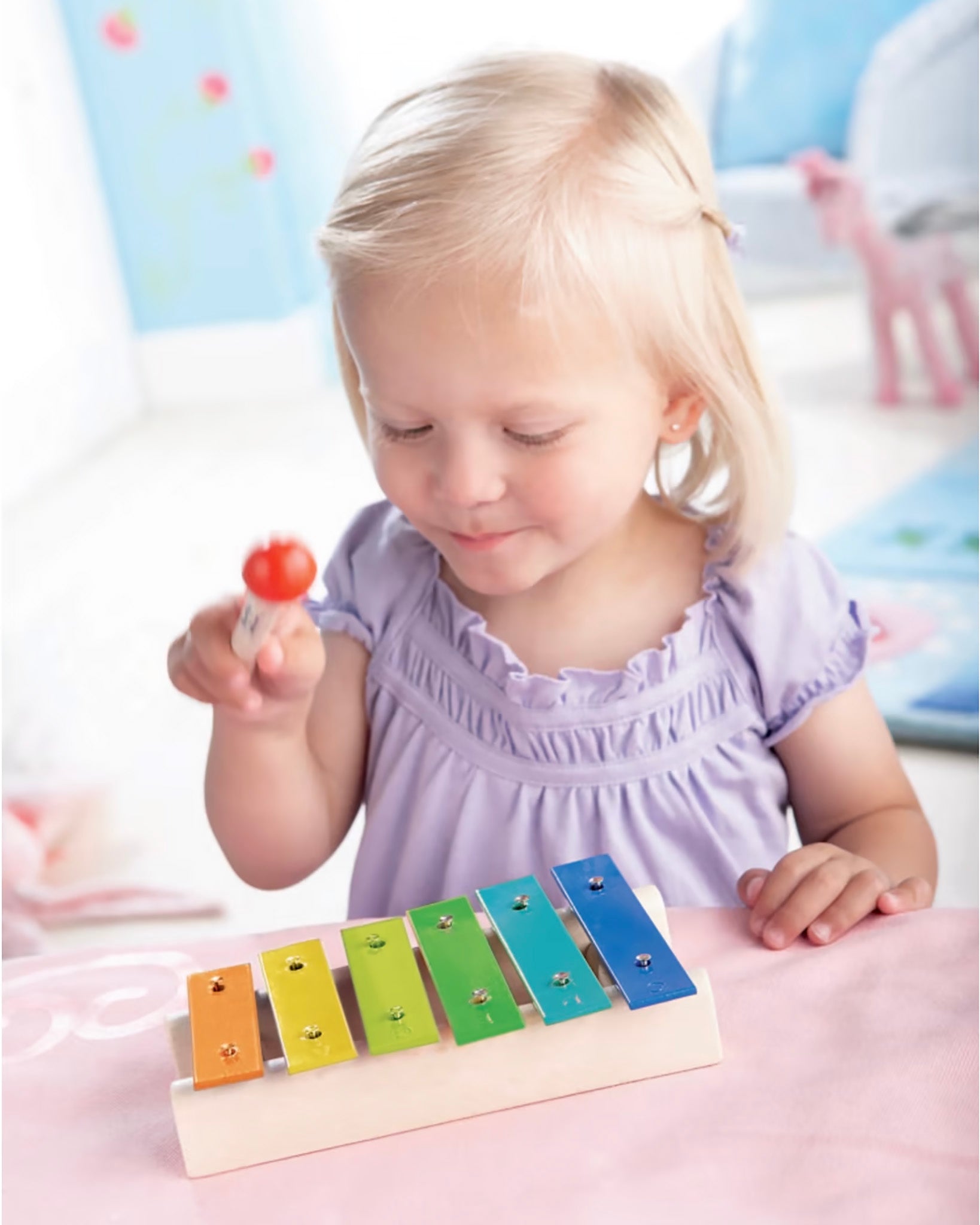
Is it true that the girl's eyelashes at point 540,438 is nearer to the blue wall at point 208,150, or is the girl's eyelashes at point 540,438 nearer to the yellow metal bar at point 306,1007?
the yellow metal bar at point 306,1007

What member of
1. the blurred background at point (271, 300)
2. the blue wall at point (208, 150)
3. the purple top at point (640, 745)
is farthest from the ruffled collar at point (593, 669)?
the blue wall at point (208, 150)

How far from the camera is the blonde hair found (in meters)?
0.98

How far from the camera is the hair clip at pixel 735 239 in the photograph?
1140 mm

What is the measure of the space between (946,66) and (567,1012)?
3816mm

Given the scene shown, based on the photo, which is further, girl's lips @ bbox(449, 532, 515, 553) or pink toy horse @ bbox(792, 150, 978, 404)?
pink toy horse @ bbox(792, 150, 978, 404)

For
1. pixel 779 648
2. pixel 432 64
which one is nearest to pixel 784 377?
pixel 432 64

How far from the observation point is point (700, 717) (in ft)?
3.74

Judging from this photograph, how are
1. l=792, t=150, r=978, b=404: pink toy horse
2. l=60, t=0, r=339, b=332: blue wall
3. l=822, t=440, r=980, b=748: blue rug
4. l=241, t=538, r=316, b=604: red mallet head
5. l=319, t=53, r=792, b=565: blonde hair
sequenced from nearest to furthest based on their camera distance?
l=241, t=538, r=316, b=604: red mallet head, l=319, t=53, r=792, b=565: blonde hair, l=822, t=440, r=980, b=748: blue rug, l=792, t=150, r=978, b=404: pink toy horse, l=60, t=0, r=339, b=332: blue wall

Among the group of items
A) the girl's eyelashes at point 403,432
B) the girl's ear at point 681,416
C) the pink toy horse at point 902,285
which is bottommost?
the pink toy horse at point 902,285

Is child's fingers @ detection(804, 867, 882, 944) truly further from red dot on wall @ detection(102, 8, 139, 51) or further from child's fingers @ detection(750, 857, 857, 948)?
red dot on wall @ detection(102, 8, 139, 51)

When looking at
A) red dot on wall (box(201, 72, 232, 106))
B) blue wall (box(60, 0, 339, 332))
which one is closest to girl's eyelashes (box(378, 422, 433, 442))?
blue wall (box(60, 0, 339, 332))

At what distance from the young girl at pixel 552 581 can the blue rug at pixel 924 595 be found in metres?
1.08

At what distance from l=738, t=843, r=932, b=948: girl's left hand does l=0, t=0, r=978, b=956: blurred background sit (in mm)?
1514

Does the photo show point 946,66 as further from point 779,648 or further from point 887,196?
point 779,648
